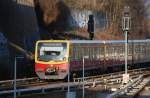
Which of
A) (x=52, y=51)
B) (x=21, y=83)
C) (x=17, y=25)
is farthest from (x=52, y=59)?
(x=17, y=25)

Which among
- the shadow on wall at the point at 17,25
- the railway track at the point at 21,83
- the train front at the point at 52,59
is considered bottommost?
the railway track at the point at 21,83

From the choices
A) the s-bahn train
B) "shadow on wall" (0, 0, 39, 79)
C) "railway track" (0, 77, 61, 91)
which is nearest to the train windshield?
the s-bahn train

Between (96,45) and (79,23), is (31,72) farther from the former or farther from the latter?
(79,23)

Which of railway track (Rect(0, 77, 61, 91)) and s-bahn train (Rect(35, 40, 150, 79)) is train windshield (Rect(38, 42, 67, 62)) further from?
railway track (Rect(0, 77, 61, 91))

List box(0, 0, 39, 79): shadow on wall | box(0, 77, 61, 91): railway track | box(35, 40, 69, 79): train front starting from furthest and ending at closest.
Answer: box(0, 0, 39, 79): shadow on wall → box(35, 40, 69, 79): train front → box(0, 77, 61, 91): railway track

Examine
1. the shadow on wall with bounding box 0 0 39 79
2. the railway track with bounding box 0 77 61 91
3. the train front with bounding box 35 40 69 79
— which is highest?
the shadow on wall with bounding box 0 0 39 79

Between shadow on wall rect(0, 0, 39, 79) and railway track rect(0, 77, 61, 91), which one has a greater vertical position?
shadow on wall rect(0, 0, 39, 79)

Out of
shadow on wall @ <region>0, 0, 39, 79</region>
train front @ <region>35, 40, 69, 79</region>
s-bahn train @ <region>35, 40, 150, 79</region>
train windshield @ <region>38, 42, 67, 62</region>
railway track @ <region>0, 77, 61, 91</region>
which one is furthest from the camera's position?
shadow on wall @ <region>0, 0, 39, 79</region>

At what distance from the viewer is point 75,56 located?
42.3 metres

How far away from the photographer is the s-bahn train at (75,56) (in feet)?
133

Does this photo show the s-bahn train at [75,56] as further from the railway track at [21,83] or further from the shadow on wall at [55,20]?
the shadow on wall at [55,20]

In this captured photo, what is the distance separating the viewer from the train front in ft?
132

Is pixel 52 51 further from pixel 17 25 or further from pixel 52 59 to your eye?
pixel 17 25

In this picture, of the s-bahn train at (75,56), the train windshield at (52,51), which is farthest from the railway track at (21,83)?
the train windshield at (52,51)
